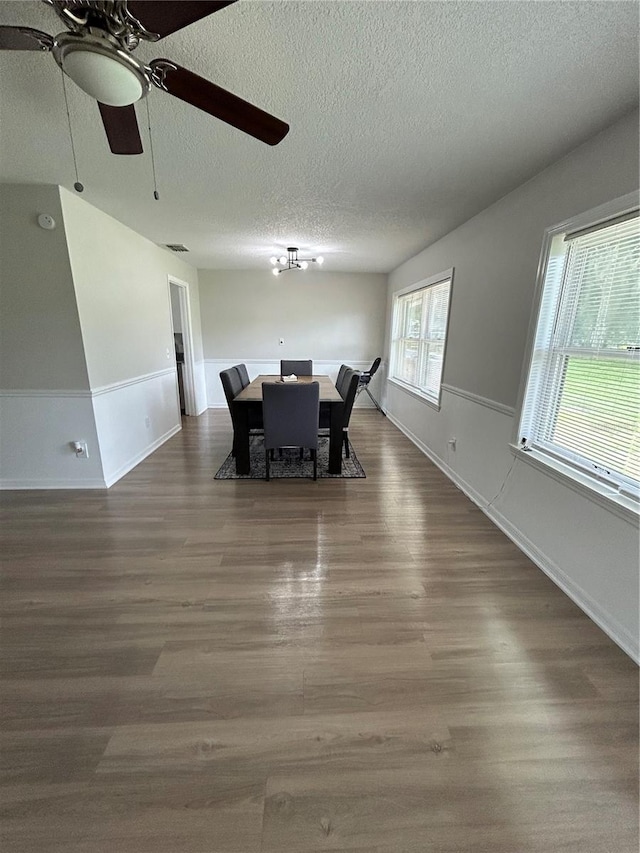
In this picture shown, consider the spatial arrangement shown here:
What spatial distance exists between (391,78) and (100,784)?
8.89 ft

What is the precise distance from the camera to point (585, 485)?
1.75m

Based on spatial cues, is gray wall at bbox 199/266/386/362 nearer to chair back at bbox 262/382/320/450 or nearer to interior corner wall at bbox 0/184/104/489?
chair back at bbox 262/382/320/450

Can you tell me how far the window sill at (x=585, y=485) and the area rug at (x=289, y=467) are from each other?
156 centimetres

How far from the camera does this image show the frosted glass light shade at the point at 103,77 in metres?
0.94

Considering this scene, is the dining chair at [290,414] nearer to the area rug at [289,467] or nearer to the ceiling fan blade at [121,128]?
the area rug at [289,467]

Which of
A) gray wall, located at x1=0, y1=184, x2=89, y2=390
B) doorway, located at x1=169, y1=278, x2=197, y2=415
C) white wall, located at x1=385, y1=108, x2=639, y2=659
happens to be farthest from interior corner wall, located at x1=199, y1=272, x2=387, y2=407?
gray wall, located at x1=0, y1=184, x2=89, y2=390

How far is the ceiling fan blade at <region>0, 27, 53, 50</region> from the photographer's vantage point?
3.10 ft

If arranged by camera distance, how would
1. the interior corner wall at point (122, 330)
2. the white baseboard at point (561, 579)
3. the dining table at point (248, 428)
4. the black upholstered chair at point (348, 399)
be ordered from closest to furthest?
1. the white baseboard at point (561, 579)
2. the interior corner wall at point (122, 330)
3. the dining table at point (248, 428)
4. the black upholstered chair at point (348, 399)

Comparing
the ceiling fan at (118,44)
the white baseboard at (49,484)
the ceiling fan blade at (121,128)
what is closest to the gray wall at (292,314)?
the white baseboard at (49,484)

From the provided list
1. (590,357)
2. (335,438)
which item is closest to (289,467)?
(335,438)

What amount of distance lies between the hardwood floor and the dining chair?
96cm

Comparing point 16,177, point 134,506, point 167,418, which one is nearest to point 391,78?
point 16,177

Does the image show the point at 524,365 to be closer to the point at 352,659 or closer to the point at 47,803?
the point at 352,659

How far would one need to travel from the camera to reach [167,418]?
441 centimetres
